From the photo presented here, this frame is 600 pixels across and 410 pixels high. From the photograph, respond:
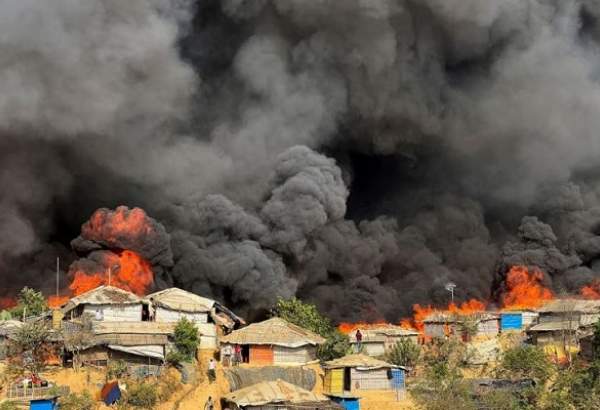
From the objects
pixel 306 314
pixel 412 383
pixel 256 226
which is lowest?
pixel 412 383

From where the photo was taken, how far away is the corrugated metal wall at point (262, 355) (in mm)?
45781

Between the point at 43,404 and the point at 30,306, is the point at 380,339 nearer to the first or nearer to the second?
the point at 30,306

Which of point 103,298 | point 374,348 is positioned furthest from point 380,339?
point 103,298

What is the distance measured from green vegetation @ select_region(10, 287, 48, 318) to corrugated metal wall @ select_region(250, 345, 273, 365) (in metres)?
10.4

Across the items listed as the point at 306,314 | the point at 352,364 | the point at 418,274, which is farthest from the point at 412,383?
the point at 418,274

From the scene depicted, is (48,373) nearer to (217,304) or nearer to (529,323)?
(217,304)

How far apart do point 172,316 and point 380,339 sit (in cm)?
1042

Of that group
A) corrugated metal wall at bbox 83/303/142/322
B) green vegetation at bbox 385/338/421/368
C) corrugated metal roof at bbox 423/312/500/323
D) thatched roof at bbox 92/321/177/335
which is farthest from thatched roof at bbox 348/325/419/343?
corrugated metal wall at bbox 83/303/142/322

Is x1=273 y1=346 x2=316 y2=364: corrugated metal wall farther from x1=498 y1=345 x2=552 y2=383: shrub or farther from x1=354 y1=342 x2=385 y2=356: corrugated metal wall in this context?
x1=498 y1=345 x2=552 y2=383: shrub

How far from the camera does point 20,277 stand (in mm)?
59469

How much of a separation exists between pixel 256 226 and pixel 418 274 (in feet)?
45.0

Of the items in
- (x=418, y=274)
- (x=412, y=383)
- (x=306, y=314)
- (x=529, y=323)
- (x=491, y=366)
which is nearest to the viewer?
(x=412, y=383)

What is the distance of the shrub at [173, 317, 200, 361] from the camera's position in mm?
44031

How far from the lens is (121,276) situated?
Answer: 55.7 m
